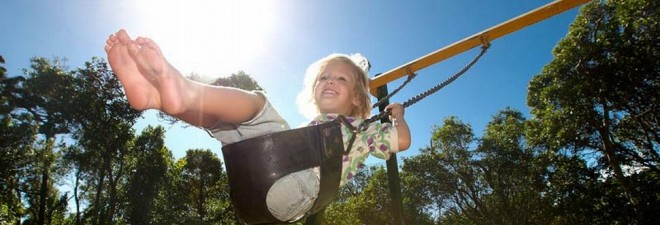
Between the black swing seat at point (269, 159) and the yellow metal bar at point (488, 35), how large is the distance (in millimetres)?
2008

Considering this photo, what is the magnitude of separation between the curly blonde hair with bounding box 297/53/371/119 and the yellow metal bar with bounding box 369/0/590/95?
1.05 m

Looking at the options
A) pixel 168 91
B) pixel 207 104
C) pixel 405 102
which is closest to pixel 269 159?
pixel 207 104

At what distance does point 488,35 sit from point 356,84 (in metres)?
1.47

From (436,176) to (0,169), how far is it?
56.9 ft

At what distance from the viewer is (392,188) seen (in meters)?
3.03

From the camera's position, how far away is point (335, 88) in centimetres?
203

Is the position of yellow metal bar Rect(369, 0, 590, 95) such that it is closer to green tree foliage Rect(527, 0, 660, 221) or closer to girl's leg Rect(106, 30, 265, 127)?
girl's leg Rect(106, 30, 265, 127)

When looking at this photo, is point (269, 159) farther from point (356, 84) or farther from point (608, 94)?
point (608, 94)

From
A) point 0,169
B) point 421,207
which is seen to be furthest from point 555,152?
point 0,169

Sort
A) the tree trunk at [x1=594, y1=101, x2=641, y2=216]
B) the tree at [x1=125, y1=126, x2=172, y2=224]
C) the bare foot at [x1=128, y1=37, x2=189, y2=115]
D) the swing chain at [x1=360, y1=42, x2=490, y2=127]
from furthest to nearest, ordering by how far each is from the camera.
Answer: the tree at [x1=125, y1=126, x2=172, y2=224] < the tree trunk at [x1=594, y1=101, x2=641, y2=216] < the swing chain at [x1=360, y1=42, x2=490, y2=127] < the bare foot at [x1=128, y1=37, x2=189, y2=115]

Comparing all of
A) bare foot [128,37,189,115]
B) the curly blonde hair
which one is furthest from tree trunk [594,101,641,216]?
bare foot [128,37,189,115]

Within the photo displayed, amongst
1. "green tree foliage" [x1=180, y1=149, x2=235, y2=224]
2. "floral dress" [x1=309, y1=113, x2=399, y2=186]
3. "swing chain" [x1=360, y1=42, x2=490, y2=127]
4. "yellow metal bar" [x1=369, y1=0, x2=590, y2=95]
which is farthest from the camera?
"green tree foliage" [x1=180, y1=149, x2=235, y2=224]

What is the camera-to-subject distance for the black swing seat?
1.34 metres

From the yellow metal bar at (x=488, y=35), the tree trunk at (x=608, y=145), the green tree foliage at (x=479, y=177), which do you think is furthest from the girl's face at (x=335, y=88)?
the green tree foliage at (x=479, y=177)
